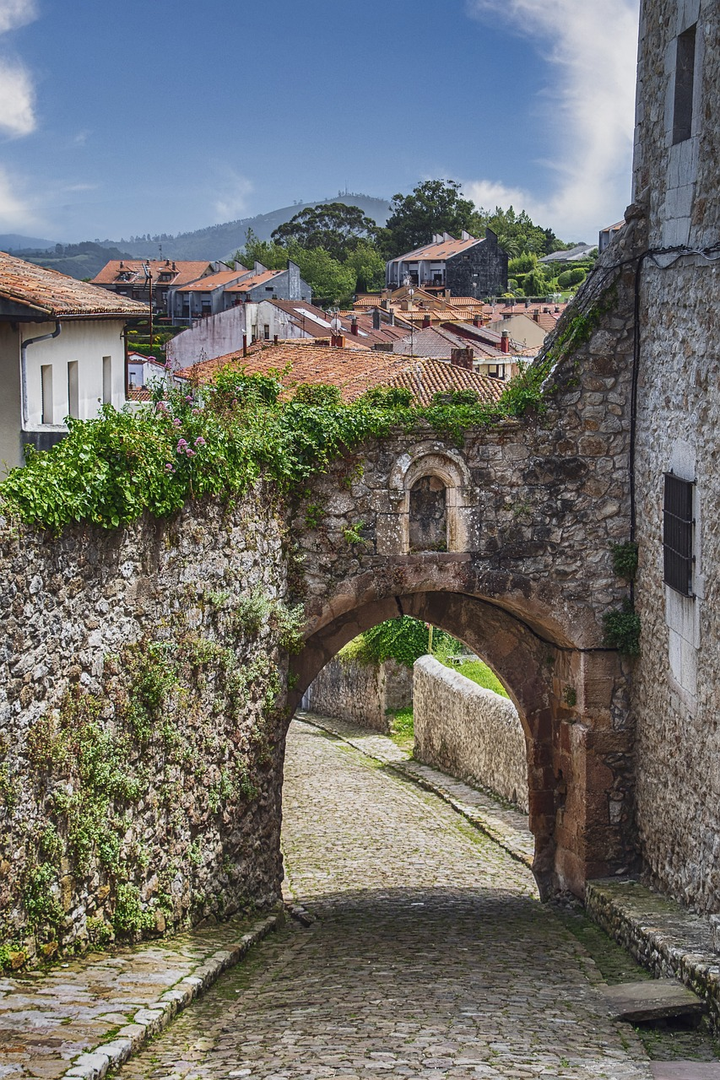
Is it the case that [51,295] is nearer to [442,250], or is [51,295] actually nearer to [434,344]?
[434,344]

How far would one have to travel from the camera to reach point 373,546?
38.3 feet

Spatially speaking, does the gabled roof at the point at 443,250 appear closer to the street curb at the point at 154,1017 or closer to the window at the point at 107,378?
the window at the point at 107,378

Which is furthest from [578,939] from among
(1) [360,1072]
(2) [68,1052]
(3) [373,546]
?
(2) [68,1052]

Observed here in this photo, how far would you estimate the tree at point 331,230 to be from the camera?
107312 millimetres

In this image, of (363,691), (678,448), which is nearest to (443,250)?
(363,691)

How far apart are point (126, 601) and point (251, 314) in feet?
127

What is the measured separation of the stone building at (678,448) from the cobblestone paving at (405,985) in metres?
1.47

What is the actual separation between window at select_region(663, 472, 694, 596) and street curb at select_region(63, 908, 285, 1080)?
430 cm

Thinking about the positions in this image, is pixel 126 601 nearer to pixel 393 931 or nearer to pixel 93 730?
pixel 93 730

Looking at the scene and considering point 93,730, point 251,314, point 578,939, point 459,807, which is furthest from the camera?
point 251,314

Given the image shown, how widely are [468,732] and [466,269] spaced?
70.4 m

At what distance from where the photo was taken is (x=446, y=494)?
11672mm

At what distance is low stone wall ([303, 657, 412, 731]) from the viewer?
24500 millimetres

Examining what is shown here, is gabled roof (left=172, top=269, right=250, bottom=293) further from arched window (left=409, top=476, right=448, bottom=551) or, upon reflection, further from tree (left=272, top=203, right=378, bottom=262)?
arched window (left=409, top=476, right=448, bottom=551)
